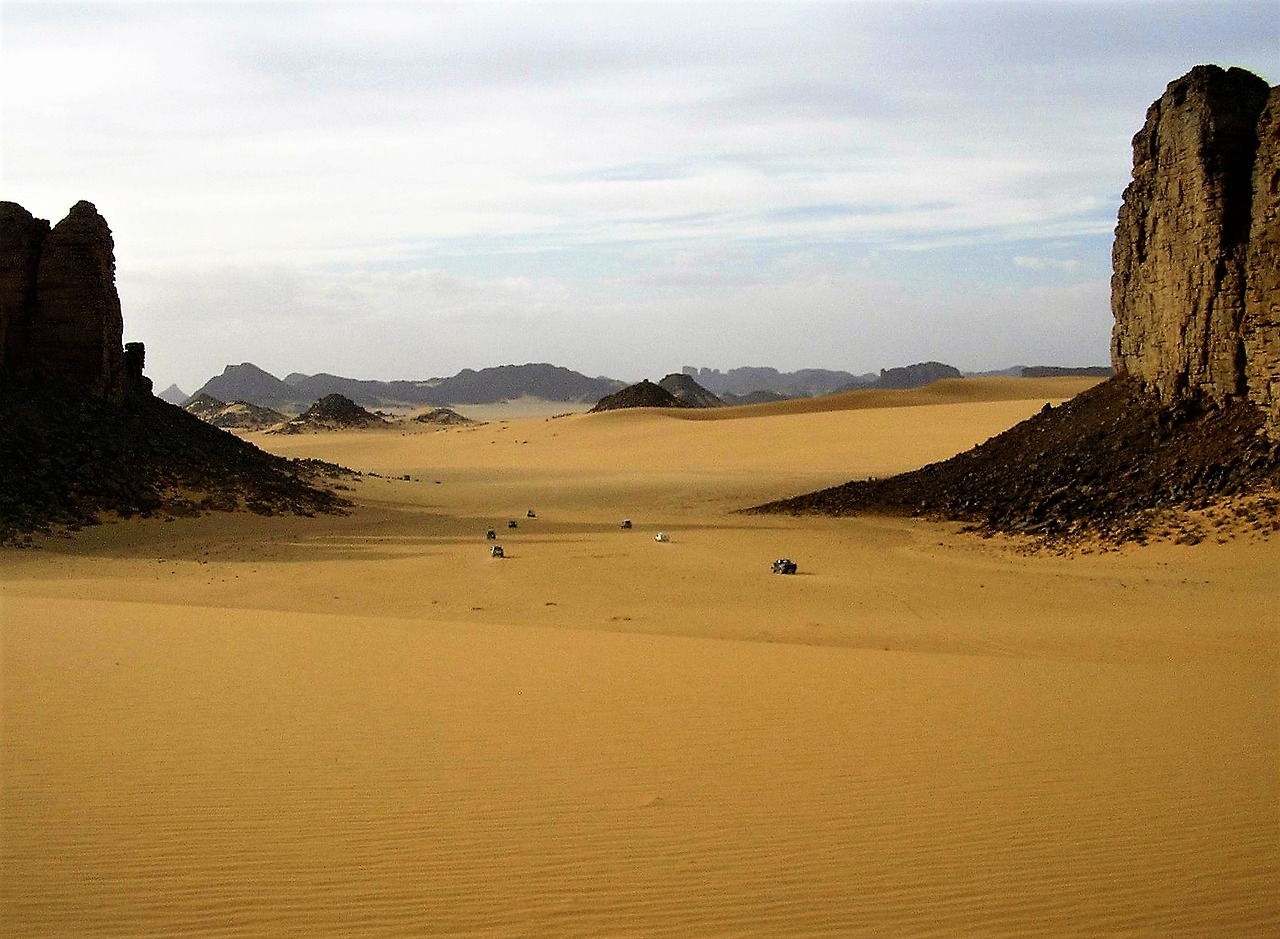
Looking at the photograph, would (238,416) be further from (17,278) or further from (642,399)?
(17,278)

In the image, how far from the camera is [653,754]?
21.0 ft

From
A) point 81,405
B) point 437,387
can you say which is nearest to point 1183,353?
point 81,405

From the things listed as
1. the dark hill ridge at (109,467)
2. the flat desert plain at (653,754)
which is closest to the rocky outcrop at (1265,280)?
the flat desert plain at (653,754)

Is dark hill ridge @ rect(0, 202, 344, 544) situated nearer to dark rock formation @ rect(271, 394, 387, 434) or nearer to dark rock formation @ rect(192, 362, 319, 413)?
dark rock formation @ rect(271, 394, 387, 434)

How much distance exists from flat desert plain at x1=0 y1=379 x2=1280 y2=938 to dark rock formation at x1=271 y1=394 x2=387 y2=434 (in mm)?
57850

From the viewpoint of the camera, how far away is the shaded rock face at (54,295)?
→ 75.7 ft

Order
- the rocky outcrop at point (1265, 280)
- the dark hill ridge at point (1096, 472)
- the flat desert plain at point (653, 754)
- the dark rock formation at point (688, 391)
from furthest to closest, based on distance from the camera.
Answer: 1. the dark rock formation at point (688, 391)
2. the dark hill ridge at point (1096, 472)
3. the rocky outcrop at point (1265, 280)
4. the flat desert plain at point (653, 754)

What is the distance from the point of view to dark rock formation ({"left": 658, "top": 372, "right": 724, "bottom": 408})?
101 metres

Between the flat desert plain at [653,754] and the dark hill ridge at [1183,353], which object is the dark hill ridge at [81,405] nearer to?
the flat desert plain at [653,754]

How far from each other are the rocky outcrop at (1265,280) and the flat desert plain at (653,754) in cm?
309

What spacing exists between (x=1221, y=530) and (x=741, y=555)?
23.8 feet

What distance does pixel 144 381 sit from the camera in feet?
90.1

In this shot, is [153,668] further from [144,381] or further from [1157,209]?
[144,381]

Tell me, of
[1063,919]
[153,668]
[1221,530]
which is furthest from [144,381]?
[1063,919]
